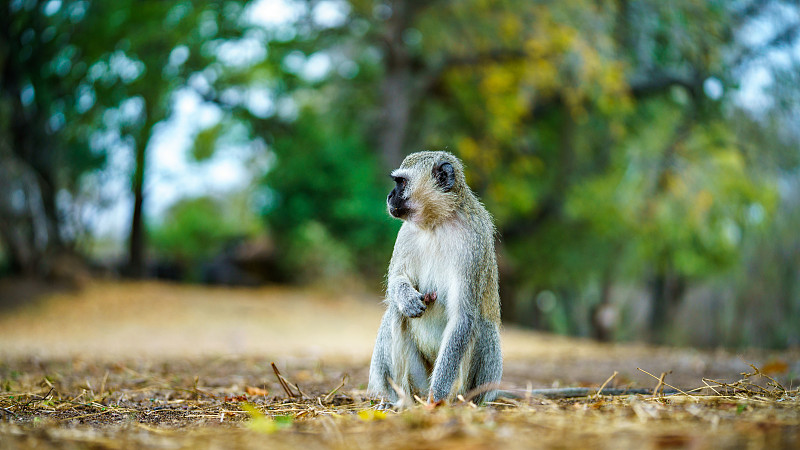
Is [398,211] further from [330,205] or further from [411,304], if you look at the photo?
[330,205]

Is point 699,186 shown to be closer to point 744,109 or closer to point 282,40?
point 744,109

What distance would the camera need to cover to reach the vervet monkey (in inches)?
146

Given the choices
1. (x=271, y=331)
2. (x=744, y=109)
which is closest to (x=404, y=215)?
(x=271, y=331)

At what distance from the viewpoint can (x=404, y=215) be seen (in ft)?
13.4

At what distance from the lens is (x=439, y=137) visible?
57.2 feet

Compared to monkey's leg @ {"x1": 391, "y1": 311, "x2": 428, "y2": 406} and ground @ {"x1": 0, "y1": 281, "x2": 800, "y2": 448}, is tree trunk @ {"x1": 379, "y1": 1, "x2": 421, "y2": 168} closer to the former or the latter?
ground @ {"x1": 0, "y1": 281, "x2": 800, "y2": 448}

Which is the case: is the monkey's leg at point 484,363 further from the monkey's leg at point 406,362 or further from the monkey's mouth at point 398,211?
the monkey's mouth at point 398,211

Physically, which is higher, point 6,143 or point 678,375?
point 6,143

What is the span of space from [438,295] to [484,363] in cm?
48

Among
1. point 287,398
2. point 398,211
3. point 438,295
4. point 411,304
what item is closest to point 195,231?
point 287,398

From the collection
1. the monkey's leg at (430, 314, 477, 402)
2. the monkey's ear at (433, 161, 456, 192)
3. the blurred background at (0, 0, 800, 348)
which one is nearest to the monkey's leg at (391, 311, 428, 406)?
the monkey's leg at (430, 314, 477, 402)

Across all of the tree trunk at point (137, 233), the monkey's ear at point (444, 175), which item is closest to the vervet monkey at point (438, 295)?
the monkey's ear at point (444, 175)

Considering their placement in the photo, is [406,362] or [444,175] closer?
[406,362]

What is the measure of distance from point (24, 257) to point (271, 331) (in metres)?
5.56
